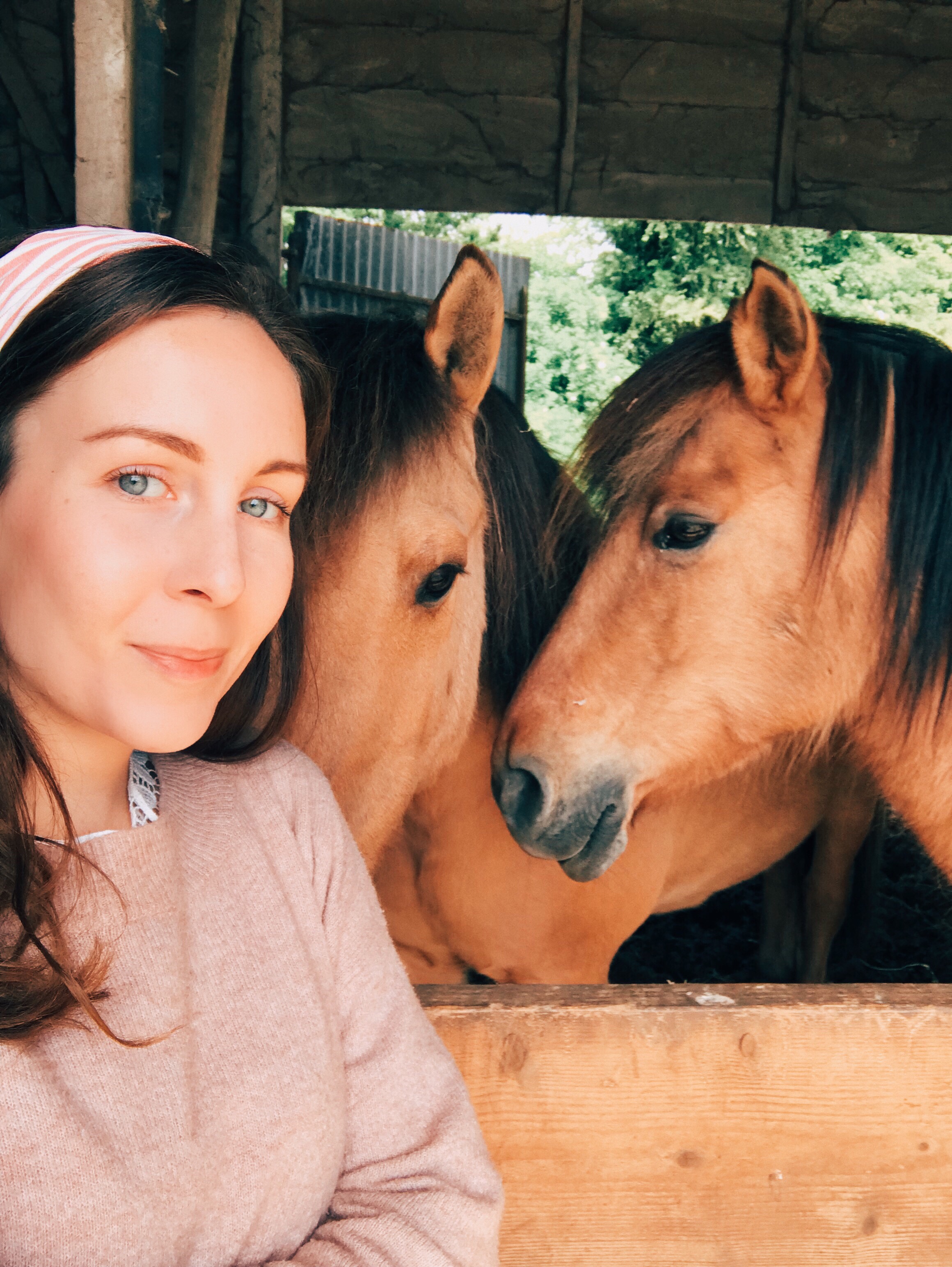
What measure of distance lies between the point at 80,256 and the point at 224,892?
678 mm

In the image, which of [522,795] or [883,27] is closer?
[522,795]

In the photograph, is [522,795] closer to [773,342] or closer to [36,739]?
[773,342]

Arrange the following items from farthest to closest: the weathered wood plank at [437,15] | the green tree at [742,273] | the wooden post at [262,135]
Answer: the green tree at [742,273] → the weathered wood plank at [437,15] → the wooden post at [262,135]

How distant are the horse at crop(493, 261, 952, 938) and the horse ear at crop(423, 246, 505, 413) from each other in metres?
0.35

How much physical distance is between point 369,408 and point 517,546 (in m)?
0.55

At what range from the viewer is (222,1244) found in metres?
0.94

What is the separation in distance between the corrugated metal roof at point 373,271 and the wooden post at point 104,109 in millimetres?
4933

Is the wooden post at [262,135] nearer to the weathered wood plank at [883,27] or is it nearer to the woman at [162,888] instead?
the weathered wood plank at [883,27]

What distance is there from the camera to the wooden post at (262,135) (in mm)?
3949

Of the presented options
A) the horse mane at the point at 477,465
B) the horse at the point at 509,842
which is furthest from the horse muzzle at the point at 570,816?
the horse mane at the point at 477,465

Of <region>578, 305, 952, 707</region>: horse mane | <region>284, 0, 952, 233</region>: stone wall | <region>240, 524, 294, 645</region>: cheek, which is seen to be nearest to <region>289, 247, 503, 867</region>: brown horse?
<region>578, 305, 952, 707</region>: horse mane

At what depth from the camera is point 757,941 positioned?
13.5 ft

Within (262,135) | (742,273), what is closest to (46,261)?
(262,135)

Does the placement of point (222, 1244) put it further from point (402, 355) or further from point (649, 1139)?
point (402, 355)
